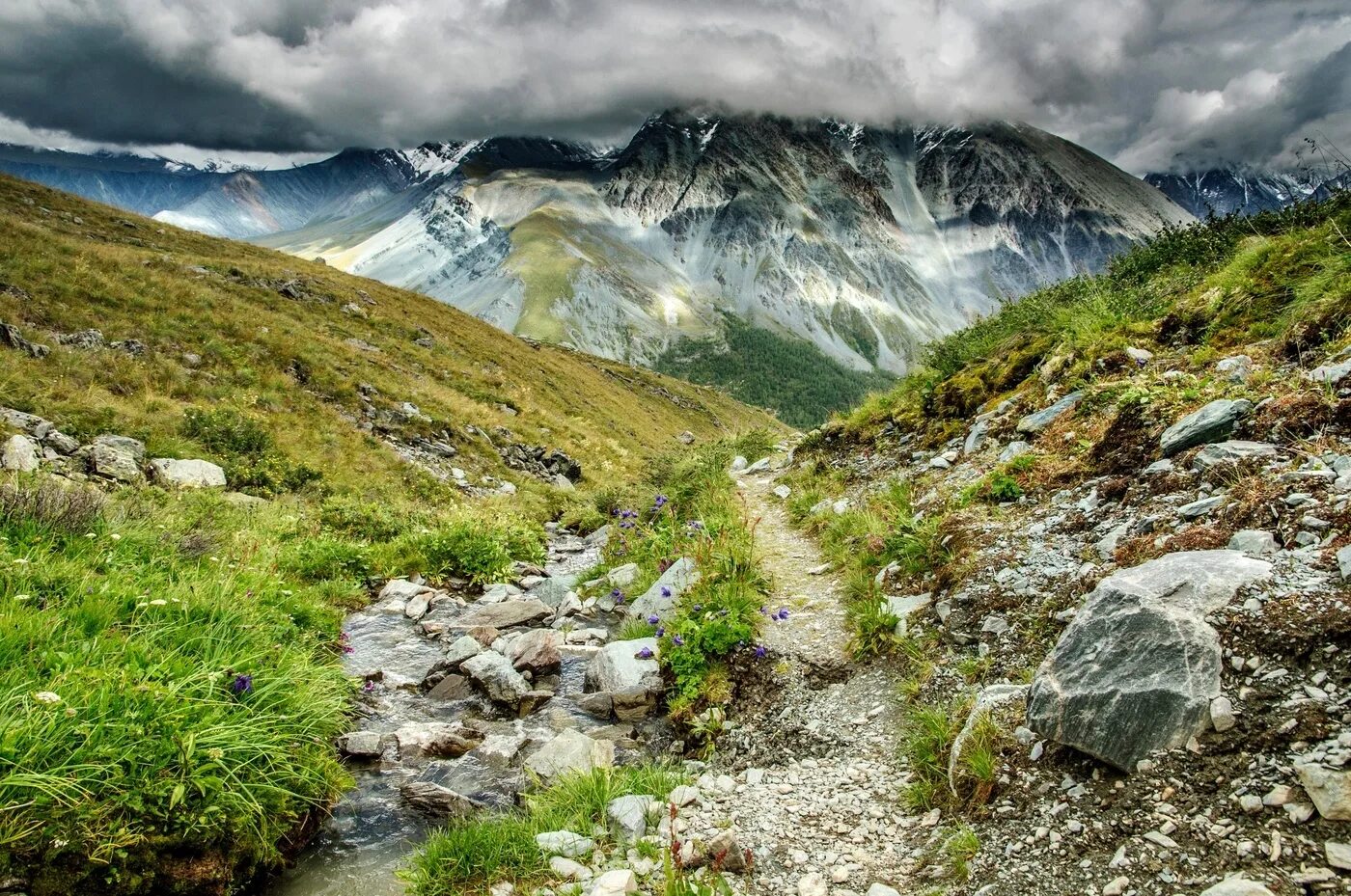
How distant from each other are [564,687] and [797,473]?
10.9m

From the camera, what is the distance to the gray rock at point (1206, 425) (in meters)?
6.82

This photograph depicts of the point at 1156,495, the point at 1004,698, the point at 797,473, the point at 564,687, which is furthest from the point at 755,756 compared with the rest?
the point at 797,473

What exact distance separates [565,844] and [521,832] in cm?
39

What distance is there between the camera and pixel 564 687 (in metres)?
8.83

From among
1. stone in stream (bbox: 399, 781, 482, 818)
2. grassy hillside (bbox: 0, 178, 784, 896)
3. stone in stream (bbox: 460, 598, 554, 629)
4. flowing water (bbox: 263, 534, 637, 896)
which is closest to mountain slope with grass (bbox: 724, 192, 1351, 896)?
stone in stream (bbox: 399, 781, 482, 818)

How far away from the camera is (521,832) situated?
205 inches

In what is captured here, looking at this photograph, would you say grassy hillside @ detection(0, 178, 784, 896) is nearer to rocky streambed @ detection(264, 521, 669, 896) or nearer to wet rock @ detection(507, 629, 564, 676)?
rocky streambed @ detection(264, 521, 669, 896)

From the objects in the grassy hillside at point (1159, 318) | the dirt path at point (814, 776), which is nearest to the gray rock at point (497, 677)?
the dirt path at point (814, 776)

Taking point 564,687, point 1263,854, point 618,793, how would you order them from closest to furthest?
point 1263,854 → point 618,793 → point 564,687

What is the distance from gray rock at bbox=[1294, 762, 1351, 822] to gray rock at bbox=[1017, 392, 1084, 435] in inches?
301

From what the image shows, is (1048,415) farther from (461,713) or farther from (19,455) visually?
(19,455)

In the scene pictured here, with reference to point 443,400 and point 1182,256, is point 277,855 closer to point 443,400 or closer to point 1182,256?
point 1182,256

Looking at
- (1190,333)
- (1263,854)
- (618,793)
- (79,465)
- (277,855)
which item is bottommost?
(277,855)

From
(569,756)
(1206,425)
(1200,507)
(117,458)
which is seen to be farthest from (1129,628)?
(117,458)
